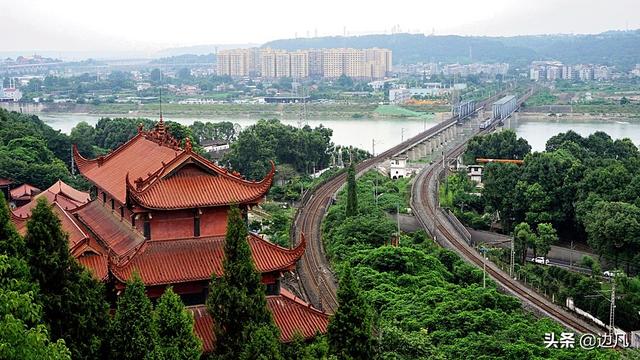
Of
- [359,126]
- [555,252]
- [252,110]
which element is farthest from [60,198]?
[252,110]

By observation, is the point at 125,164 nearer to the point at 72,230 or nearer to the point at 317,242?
the point at 72,230

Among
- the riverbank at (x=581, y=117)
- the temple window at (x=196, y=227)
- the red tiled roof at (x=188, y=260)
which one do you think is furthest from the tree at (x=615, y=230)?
the riverbank at (x=581, y=117)

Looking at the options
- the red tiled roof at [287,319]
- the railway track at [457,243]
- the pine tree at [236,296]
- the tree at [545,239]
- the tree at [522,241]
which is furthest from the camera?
the tree at [522,241]

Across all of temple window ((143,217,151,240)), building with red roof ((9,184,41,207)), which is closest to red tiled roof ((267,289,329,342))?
temple window ((143,217,151,240))

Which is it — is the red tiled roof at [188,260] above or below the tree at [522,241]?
above

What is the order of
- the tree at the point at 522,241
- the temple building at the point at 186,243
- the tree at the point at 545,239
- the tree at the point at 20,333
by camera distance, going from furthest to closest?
the tree at the point at 522,241, the tree at the point at 545,239, the temple building at the point at 186,243, the tree at the point at 20,333

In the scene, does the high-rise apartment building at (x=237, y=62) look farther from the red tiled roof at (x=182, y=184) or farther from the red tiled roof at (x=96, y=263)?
the red tiled roof at (x=96, y=263)

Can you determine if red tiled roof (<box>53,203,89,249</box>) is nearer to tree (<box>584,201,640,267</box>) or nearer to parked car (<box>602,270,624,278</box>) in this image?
parked car (<box>602,270,624,278</box>)
